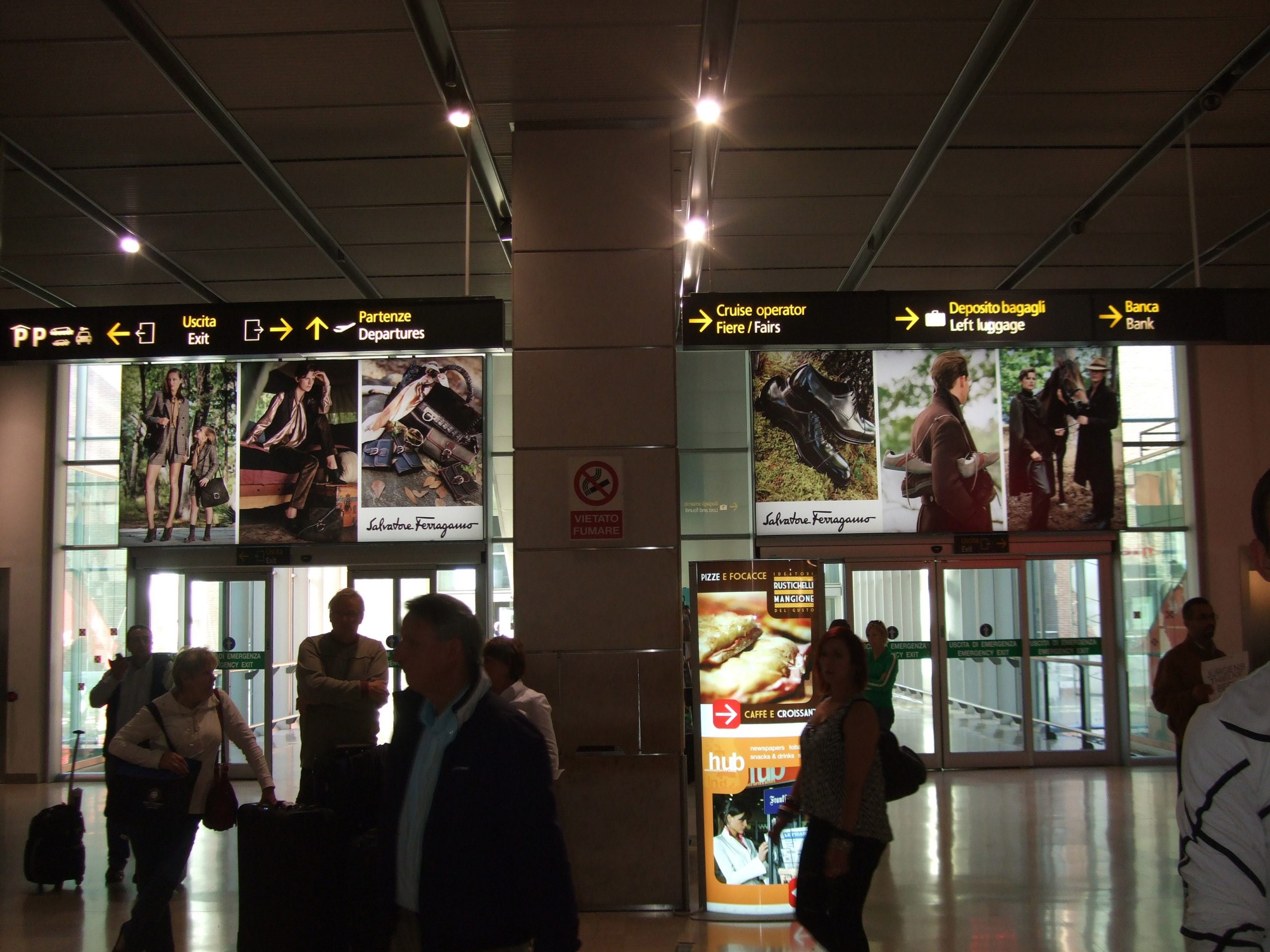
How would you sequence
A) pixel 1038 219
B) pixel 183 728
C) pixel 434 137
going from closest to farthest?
pixel 183 728 < pixel 434 137 < pixel 1038 219

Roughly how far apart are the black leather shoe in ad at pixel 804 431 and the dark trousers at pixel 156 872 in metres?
7.89

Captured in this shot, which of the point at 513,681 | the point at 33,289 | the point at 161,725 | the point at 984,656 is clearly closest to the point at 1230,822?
the point at 513,681

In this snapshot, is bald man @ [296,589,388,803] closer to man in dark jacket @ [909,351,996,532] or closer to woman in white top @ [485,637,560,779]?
woman in white top @ [485,637,560,779]

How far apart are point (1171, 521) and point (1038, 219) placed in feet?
17.2

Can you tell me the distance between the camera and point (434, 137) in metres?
6.38

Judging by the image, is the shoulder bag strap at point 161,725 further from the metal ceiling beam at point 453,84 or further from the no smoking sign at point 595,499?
the metal ceiling beam at point 453,84

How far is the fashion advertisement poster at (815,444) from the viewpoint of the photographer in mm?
11250

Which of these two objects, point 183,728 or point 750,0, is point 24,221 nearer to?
point 183,728

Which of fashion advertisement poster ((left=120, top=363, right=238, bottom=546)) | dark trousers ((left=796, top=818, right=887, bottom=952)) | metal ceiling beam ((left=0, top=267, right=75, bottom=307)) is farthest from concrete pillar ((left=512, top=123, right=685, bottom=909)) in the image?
fashion advertisement poster ((left=120, top=363, right=238, bottom=546))

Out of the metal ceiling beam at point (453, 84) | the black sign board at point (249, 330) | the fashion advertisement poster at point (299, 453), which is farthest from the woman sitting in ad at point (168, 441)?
the metal ceiling beam at point (453, 84)

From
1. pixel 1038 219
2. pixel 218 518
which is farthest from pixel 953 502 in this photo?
pixel 218 518

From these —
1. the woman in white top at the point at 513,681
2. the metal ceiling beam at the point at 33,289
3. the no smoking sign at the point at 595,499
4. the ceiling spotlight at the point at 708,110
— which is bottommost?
the woman in white top at the point at 513,681

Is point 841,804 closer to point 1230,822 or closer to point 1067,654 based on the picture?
Answer: point 1230,822

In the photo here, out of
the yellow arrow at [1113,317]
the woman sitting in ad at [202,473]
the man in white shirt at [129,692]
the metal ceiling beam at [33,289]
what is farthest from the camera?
the woman sitting in ad at [202,473]
